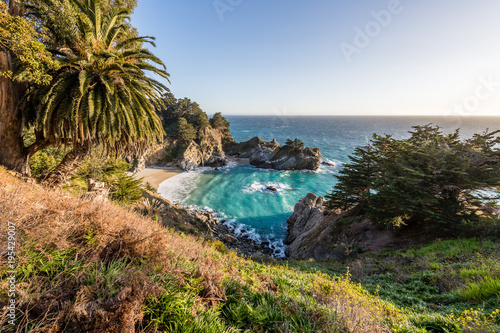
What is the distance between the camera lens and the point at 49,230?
3.28m

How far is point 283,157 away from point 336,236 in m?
40.4

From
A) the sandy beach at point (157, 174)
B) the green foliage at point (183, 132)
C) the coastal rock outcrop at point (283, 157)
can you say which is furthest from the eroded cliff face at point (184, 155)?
the coastal rock outcrop at point (283, 157)

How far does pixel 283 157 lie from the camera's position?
56.2 meters

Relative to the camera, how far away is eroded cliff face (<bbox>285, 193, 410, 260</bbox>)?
45.6ft

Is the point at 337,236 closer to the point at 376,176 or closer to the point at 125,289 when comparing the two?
the point at 376,176

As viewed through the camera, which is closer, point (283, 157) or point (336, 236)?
point (336, 236)

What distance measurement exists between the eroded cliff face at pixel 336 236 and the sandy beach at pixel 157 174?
3032 cm

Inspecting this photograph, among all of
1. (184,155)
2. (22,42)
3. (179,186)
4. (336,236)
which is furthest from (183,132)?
(22,42)

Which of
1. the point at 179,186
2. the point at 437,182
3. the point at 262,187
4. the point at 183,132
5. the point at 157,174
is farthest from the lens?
the point at 183,132

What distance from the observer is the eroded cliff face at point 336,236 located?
13.9 metres

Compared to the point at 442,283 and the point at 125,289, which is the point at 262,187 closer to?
the point at 442,283

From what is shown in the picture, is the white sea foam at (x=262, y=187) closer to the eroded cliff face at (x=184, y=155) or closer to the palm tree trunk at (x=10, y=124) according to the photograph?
the eroded cliff face at (x=184, y=155)

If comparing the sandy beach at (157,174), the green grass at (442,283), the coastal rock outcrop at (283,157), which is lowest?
the sandy beach at (157,174)

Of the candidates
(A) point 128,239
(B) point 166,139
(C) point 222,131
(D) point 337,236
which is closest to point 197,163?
(B) point 166,139
